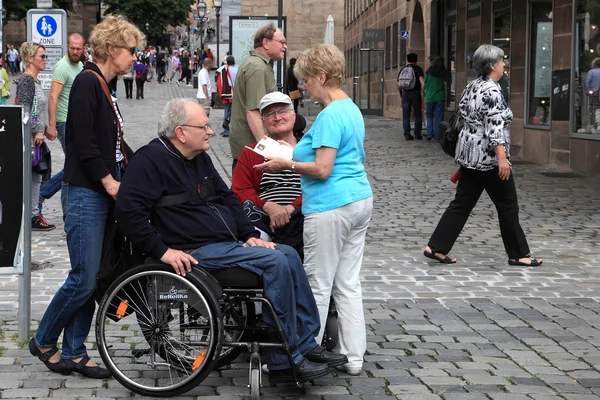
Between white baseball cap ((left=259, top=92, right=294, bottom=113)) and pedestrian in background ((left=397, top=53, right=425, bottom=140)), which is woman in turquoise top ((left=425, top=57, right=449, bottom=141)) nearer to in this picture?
pedestrian in background ((left=397, top=53, right=425, bottom=140))

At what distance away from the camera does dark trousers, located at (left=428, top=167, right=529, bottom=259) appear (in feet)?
28.9

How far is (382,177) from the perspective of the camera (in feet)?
51.5

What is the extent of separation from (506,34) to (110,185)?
15306mm

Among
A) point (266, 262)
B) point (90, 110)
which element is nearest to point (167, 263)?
point (266, 262)

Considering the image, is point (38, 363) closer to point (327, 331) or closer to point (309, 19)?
point (327, 331)

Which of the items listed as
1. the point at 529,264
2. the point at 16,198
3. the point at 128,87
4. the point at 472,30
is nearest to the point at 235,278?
the point at 16,198

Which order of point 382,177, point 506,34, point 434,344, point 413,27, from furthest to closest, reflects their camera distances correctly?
point 413,27
point 506,34
point 382,177
point 434,344

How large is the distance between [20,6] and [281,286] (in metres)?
69.9

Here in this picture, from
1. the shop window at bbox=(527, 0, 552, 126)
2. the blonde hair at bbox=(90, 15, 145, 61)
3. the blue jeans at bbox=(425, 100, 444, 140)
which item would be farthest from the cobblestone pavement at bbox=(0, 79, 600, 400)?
the blue jeans at bbox=(425, 100, 444, 140)

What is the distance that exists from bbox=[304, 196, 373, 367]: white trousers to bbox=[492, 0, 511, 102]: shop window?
558 inches

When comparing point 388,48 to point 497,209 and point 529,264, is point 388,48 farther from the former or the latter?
point 529,264

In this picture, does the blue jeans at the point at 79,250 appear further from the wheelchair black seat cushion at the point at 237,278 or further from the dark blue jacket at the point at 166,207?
the wheelchair black seat cushion at the point at 237,278

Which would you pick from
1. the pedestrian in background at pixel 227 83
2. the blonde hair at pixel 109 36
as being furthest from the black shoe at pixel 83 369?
the pedestrian in background at pixel 227 83

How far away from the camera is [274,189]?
239 inches
